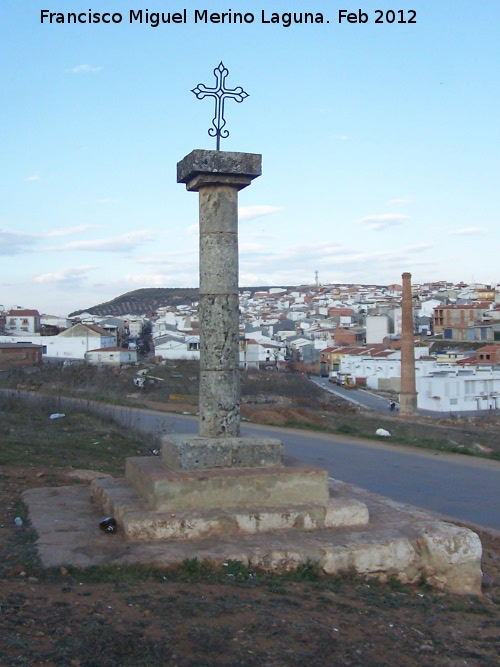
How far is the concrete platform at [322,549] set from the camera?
18.0 ft

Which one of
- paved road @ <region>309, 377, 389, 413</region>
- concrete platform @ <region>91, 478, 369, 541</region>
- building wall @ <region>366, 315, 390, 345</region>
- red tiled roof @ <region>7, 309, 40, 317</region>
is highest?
red tiled roof @ <region>7, 309, 40, 317</region>

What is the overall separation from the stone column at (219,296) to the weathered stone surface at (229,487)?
25.1 inches

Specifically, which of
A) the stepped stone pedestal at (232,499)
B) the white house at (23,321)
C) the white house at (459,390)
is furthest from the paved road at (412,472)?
the white house at (23,321)

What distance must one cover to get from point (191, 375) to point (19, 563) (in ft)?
128

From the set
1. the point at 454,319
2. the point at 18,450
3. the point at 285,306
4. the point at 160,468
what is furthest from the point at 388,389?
the point at 285,306

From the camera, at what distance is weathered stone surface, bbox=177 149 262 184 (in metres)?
6.87

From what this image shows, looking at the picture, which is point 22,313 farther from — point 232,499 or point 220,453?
point 232,499

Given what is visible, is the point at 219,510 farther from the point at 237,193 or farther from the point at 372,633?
the point at 237,193

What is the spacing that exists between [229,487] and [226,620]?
2048mm

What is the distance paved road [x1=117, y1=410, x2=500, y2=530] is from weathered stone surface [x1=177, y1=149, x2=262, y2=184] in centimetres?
485

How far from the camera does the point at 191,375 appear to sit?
145 feet

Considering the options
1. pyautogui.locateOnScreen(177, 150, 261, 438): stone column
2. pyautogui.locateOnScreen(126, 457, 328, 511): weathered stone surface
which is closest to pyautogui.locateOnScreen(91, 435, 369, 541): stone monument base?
pyautogui.locateOnScreen(126, 457, 328, 511): weathered stone surface

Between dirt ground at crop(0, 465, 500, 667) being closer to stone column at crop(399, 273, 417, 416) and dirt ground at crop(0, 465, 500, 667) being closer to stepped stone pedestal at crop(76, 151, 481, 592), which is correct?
stepped stone pedestal at crop(76, 151, 481, 592)

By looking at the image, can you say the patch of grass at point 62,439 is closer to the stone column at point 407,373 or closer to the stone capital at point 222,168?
the stone capital at point 222,168
